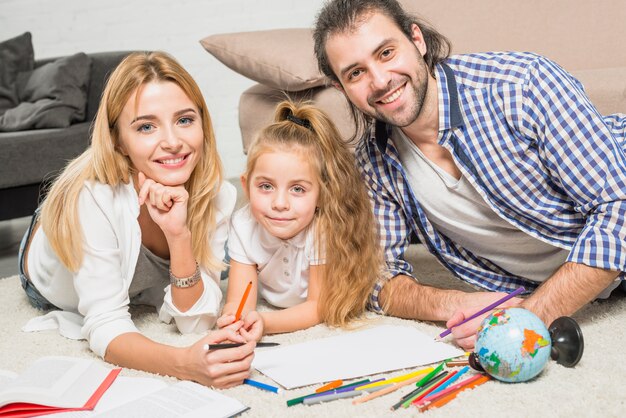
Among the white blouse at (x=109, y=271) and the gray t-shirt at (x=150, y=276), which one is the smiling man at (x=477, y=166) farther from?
the gray t-shirt at (x=150, y=276)

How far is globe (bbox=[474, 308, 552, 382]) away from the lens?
128 cm

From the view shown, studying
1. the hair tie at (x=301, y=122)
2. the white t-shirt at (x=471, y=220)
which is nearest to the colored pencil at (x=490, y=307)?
the white t-shirt at (x=471, y=220)

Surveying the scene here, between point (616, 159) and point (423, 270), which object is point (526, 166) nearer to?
point (616, 159)

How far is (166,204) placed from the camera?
165 centimetres

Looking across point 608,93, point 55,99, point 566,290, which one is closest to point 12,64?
point 55,99

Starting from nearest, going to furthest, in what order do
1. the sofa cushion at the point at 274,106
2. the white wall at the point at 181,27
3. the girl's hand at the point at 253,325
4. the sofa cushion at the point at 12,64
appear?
the girl's hand at the point at 253,325 → the sofa cushion at the point at 274,106 → the sofa cushion at the point at 12,64 → the white wall at the point at 181,27

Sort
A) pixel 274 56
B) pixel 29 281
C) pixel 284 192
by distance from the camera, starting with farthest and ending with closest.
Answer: pixel 274 56 < pixel 29 281 < pixel 284 192

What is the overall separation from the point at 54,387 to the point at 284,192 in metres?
0.67

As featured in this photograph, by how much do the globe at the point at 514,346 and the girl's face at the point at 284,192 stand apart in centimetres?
57

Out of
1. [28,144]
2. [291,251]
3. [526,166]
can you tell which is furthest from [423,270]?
[28,144]

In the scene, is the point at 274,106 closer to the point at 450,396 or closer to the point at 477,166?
the point at 477,166

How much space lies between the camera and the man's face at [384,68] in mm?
1631

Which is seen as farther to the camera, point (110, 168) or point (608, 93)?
point (608, 93)

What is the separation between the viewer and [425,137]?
5.63 feet
